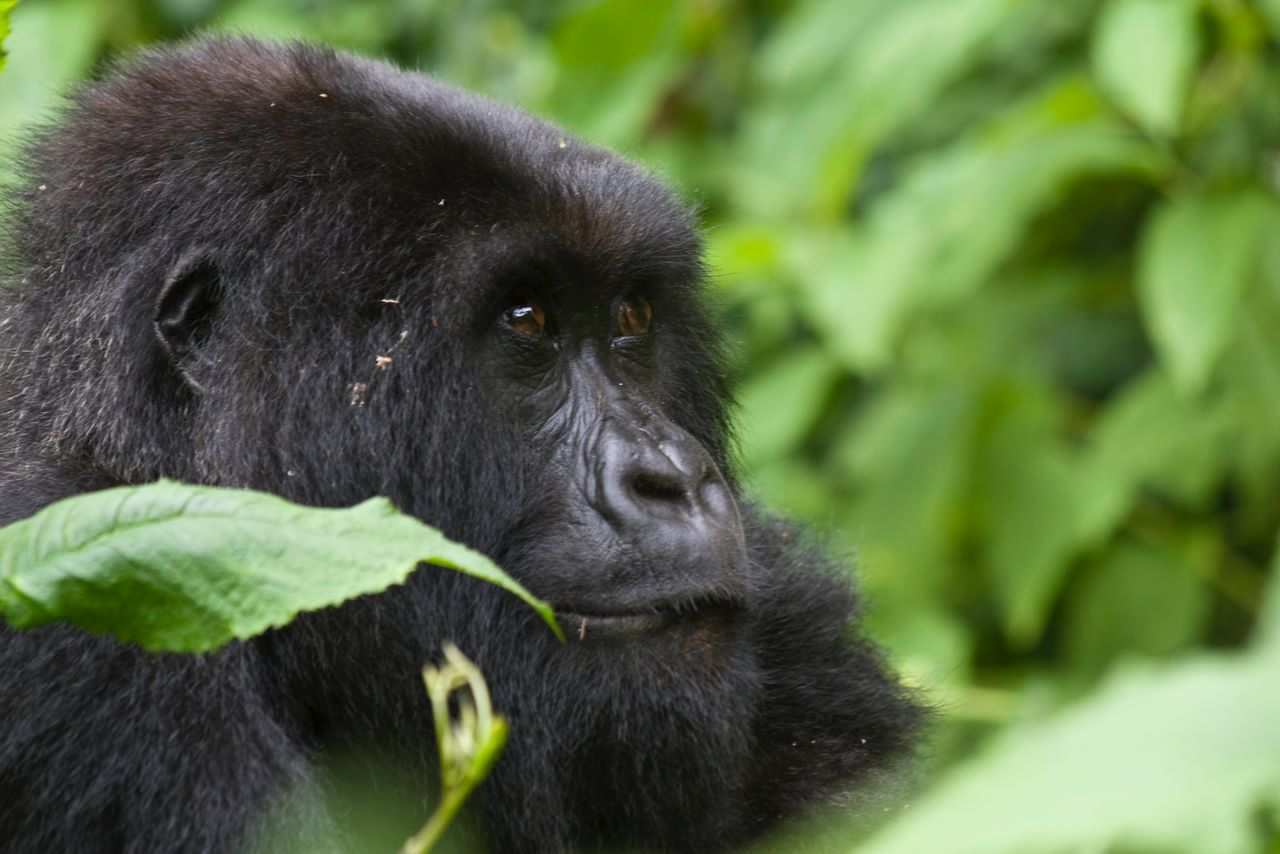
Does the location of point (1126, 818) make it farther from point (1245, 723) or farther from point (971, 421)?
point (971, 421)

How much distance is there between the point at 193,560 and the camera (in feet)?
4.68

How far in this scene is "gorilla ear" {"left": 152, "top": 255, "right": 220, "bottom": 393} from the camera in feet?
7.08

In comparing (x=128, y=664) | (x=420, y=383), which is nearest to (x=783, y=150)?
(x=420, y=383)

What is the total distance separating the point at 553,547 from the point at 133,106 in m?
0.88

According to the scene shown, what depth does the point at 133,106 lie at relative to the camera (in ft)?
7.73

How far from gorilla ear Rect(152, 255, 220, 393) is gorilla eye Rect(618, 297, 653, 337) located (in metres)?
0.59

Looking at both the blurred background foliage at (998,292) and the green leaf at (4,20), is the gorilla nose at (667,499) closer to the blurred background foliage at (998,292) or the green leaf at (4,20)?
the green leaf at (4,20)

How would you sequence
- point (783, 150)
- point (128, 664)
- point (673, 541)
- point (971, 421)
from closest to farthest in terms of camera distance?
1. point (128, 664)
2. point (673, 541)
3. point (971, 421)
4. point (783, 150)

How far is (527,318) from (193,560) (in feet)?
3.12

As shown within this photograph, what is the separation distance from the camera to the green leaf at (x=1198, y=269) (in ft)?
12.9

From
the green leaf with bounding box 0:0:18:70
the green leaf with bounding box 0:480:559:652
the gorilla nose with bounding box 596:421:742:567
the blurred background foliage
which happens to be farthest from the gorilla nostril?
the blurred background foliage

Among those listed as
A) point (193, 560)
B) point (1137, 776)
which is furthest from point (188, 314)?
point (1137, 776)

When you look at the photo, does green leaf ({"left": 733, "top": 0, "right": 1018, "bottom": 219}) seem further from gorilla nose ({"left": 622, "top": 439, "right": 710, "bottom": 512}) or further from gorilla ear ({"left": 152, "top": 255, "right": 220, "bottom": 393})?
gorilla ear ({"left": 152, "top": 255, "right": 220, "bottom": 393})

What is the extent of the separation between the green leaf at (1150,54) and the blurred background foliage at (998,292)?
0.01 m
